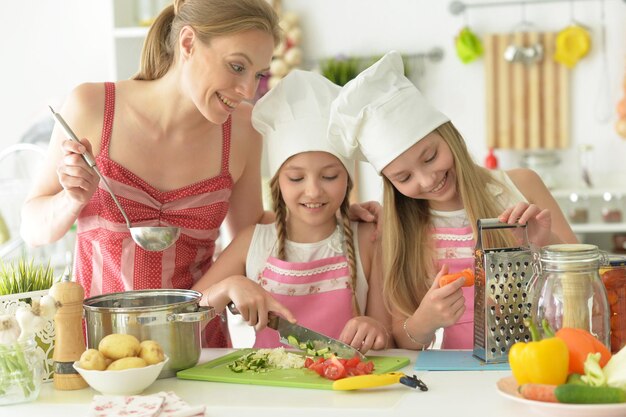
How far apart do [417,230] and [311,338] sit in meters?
0.48

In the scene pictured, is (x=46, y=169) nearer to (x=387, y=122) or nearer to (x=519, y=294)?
(x=387, y=122)

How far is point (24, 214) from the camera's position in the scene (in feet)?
6.67

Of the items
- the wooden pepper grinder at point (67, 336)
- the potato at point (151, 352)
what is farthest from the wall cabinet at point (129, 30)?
the potato at point (151, 352)

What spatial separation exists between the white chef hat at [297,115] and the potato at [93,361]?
715 mm

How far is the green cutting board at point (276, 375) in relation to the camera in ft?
4.81

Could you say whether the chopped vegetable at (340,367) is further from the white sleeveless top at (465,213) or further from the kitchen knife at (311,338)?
the white sleeveless top at (465,213)

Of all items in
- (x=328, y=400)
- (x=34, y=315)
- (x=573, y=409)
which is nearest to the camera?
(x=573, y=409)

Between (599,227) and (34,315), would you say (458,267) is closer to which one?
(34,315)

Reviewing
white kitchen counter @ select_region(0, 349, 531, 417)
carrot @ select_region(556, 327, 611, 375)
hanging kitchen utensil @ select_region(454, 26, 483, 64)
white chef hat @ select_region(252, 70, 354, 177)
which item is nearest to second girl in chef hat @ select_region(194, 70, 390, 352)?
white chef hat @ select_region(252, 70, 354, 177)

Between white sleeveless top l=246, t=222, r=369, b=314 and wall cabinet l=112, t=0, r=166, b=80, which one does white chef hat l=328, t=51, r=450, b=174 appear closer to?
white sleeveless top l=246, t=222, r=369, b=314

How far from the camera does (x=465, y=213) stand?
6.66ft

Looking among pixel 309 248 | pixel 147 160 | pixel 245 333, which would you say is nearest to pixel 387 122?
pixel 309 248

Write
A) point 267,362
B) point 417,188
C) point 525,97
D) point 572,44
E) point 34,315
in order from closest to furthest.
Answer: point 34,315 → point 267,362 → point 417,188 → point 572,44 → point 525,97

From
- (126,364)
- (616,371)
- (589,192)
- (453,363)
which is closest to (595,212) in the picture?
(589,192)
